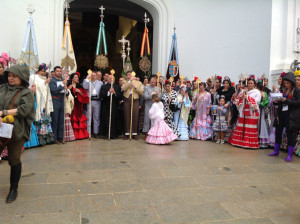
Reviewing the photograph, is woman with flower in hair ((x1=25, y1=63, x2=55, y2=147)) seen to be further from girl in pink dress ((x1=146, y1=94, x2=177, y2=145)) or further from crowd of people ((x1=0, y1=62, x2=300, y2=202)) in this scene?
girl in pink dress ((x1=146, y1=94, x2=177, y2=145))

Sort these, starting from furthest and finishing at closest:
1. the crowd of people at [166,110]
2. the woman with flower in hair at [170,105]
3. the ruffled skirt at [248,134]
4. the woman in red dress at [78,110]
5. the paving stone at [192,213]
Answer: the woman with flower in hair at [170,105], the woman in red dress at [78,110], the ruffled skirt at [248,134], the crowd of people at [166,110], the paving stone at [192,213]

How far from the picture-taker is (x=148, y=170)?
4664mm

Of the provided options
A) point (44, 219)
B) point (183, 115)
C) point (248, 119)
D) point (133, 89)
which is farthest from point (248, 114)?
point (44, 219)

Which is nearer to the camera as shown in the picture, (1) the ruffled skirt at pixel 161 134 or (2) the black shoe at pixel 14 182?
(2) the black shoe at pixel 14 182

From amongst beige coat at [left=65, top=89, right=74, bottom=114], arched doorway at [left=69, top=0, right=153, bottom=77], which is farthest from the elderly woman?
arched doorway at [left=69, top=0, right=153, bottom=77]

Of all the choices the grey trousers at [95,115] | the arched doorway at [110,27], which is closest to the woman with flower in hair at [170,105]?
the grey trousers at [95,115]

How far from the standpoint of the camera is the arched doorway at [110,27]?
1228 cm

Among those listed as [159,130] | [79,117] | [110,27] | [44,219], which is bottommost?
[44,219]

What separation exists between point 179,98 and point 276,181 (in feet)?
12.7

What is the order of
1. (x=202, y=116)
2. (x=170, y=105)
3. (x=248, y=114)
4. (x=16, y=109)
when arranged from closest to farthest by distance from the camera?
(x=16, y=109) → (x=248, y=114) → (x=170, y=105) → (x=202, y=116)

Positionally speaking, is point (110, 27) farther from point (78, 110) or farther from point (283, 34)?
point (283, 34)

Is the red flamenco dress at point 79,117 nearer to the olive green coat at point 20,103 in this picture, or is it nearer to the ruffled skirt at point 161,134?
the ruffled skirt at point 161,134

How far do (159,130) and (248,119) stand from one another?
219 cm

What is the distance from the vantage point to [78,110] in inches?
294
